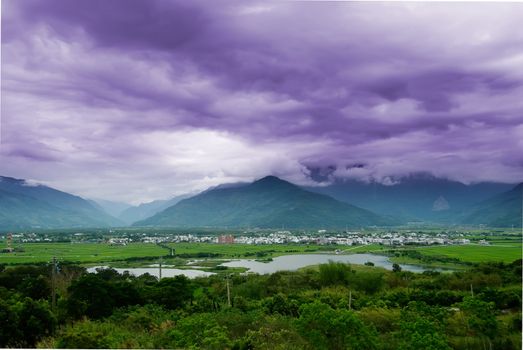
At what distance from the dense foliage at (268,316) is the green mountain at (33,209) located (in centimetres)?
5593

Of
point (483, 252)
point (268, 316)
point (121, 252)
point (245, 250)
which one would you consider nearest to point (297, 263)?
point (245, 250)

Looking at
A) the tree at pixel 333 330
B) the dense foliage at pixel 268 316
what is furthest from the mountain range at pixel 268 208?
the tree at pixel 333 330

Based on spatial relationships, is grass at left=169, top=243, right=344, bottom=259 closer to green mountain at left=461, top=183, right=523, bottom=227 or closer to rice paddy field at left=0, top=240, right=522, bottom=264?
rice paddy field at left=0, top=240, right=522, bottom=264

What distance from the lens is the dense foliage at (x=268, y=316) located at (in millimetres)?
4359

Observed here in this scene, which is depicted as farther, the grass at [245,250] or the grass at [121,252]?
the grass at [245,250]

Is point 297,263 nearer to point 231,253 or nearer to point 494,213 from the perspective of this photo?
point 231,253

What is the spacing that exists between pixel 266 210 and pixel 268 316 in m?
65.5

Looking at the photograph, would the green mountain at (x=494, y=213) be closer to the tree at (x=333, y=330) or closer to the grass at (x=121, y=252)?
the grass at (x=121, y=252)

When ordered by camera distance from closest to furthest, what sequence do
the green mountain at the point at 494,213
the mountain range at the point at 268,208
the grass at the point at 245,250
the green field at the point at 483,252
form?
1. the green field at the point at 483,252
2. the green mountain at the point at 494,213
3. the grass at the point at 245,250
4. the mountain range at the point at 268,208

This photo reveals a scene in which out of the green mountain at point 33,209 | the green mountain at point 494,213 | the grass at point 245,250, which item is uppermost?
the green mountain at point 33,209

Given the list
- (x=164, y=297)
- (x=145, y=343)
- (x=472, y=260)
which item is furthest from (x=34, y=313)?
(x=472, y=260)

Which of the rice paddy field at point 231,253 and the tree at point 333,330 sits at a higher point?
the tree at point 333,330

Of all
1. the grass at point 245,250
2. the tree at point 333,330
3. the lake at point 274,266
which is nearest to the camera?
the tree at point 333,330

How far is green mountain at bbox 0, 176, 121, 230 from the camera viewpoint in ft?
227
